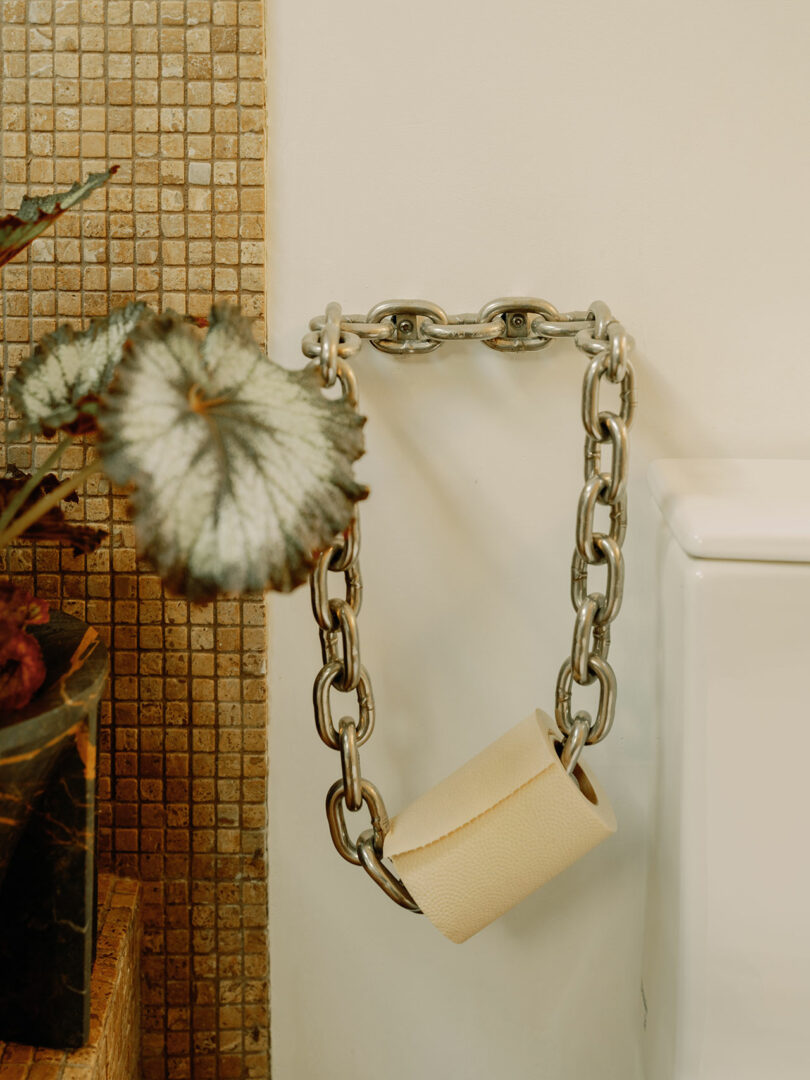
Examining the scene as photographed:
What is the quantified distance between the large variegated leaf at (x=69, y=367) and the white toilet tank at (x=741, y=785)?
0.34 m

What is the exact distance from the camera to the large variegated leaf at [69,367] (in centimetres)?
47

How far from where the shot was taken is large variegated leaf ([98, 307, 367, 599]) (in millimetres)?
386

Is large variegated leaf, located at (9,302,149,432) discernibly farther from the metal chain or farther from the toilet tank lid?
the toilet tank lid

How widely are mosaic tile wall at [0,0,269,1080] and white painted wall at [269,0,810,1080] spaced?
25 mm

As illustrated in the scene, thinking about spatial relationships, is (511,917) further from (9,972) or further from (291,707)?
(9,972)

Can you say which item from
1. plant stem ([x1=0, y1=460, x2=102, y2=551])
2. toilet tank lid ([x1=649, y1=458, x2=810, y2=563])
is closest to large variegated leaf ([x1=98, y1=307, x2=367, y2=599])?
plant stem ([x1=0, y1=460, x2=102, y2=551])

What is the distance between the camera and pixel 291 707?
0.70 meters

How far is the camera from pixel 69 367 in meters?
0.49

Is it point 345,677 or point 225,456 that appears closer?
point 225,456

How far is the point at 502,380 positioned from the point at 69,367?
0.31 meters

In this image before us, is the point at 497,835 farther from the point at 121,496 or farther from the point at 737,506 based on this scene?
the point at 121,496

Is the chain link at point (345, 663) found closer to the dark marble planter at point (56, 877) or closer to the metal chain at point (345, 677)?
the metal chain at point (345, 677)

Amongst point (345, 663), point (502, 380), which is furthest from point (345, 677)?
point (502, 380)

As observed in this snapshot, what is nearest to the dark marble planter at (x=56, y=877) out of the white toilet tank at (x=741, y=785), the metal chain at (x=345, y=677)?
the metal chain at (x=345, y=677)
